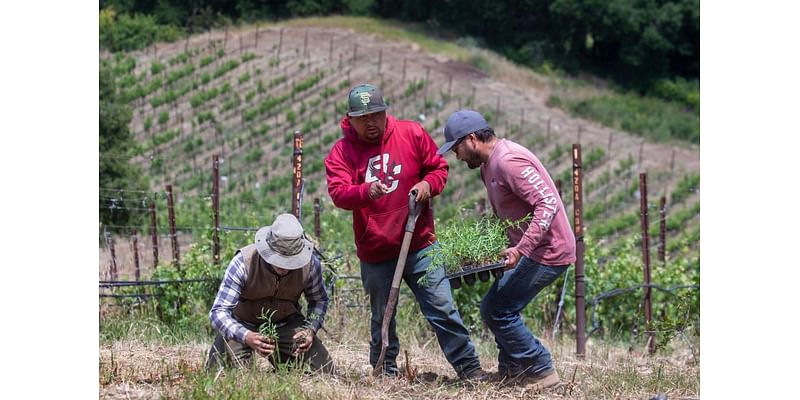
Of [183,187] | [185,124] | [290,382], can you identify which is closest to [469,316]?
[290,382]

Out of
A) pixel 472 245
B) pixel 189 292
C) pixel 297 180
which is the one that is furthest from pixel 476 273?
pixel 189 292

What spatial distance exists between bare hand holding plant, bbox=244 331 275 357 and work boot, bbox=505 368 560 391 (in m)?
1.32

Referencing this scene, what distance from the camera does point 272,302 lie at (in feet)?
17.0

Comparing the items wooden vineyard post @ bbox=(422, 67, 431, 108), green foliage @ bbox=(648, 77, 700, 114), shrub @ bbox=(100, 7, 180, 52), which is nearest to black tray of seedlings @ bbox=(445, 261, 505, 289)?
wooden vineyard post @ bbox=(422, 67, 431, 108)

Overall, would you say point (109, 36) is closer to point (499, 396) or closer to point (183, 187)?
point (183, 187)

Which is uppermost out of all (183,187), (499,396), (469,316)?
(499,396)

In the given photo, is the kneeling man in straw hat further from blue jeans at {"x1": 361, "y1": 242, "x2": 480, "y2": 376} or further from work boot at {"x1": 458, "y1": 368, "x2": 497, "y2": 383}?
work boot at {"x1": 458, "y1": 368, "x2": 497, "y2": 383}

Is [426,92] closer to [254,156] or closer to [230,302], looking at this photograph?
[254,156]

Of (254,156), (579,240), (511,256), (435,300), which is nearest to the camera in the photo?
(511,256)

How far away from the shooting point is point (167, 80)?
111 feet

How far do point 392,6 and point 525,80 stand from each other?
15.2 meters

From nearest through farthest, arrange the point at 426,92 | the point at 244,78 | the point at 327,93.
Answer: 1. the point at 327,93
2. the point at 426,92
3. the point at 244,78

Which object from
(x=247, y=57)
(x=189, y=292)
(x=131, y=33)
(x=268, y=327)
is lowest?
(x=247, y=57)

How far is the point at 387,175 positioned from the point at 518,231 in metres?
0.75
